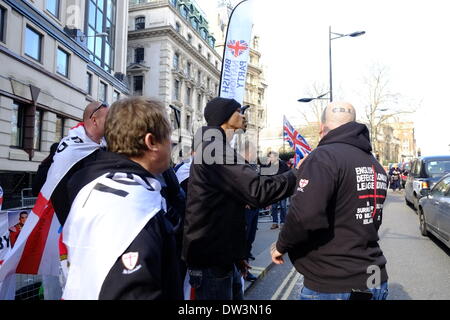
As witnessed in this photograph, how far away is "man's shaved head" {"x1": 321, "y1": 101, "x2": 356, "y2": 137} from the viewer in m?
2.40

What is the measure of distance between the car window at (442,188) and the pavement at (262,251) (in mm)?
3782

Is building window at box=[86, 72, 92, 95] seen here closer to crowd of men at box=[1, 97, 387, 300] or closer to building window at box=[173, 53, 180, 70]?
building window at box=[173, 53, 180, 70]

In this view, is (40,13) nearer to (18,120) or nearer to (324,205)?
(18,120)

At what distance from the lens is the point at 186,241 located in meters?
2.41

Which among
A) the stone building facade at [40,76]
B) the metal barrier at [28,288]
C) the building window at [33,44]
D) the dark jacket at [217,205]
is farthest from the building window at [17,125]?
the dark jacket at [217,205]

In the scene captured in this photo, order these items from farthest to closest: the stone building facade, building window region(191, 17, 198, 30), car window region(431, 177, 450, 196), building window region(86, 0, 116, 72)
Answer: building window region(191, 17, 198, 30), building window region(86, 0, 116, 72), the stone building facade, car window region(431, 177, 450, 196)

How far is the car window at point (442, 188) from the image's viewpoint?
692 centimetres

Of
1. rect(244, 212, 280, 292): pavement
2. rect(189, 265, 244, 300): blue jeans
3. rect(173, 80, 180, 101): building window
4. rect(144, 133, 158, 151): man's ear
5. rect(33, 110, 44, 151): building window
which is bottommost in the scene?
rect(244, 212, 280, 292): pavement

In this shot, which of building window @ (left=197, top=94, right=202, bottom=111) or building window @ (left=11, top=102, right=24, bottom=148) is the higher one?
building window @ (left=197, top=94, right=202, bottom=111)

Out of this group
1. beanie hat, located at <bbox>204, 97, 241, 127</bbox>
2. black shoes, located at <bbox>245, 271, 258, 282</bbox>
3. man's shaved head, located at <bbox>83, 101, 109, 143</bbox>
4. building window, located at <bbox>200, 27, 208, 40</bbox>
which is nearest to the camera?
beanie hat, located at <bbox>204, 97, 241, 127</bbox>

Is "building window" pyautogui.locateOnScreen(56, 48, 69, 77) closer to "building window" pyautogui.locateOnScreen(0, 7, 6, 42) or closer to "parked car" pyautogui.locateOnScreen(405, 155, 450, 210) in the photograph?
"building window" pyautogui.locateOnScreen(0, 7, 6, 42)

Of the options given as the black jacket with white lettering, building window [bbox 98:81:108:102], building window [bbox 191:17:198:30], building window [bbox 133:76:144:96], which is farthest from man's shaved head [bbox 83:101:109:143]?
building window [bbox 191:17:198:30]

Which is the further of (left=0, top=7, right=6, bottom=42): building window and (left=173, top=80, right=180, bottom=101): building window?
(left=173, top=80, right=180, bottom=101): building window

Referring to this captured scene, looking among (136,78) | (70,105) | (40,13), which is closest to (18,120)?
(70,105)
